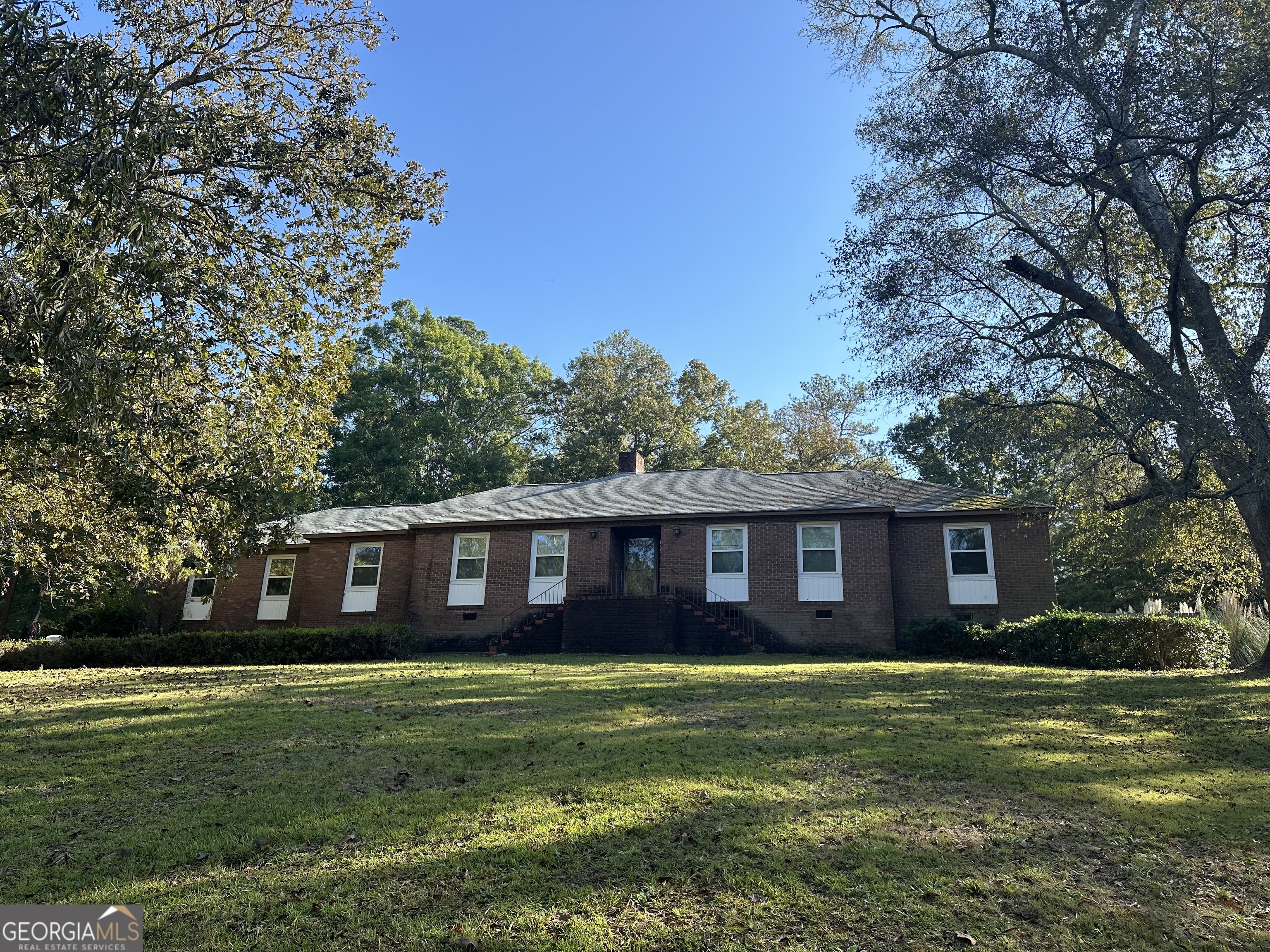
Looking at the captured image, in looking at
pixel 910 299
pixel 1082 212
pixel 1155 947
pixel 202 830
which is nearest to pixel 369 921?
pixel 202 830

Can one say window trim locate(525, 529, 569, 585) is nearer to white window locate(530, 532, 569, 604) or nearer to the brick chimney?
white window locate(530, 532, 569, 604)

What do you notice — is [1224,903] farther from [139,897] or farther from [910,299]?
[910,299]

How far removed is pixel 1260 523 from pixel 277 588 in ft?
83.8

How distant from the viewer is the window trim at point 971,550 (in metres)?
19.9

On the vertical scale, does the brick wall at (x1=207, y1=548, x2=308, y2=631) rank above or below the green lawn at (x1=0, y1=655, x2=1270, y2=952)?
above

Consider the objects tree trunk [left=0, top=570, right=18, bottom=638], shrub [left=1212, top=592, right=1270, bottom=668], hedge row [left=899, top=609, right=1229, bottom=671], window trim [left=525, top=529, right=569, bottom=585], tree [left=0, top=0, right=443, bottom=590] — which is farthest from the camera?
tree trunk [left=0, top=570, right=18, bottom=638]

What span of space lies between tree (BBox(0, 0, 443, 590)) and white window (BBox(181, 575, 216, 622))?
37.9 ft

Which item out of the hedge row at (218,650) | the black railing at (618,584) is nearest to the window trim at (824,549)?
the black railing at (618,584)

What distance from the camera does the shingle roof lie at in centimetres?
2077

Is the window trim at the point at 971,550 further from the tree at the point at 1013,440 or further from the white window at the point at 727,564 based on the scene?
the tree at the point at 1013,440

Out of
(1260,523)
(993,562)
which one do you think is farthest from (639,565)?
(1260,523)

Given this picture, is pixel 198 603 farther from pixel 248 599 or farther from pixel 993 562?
pixel 993 562

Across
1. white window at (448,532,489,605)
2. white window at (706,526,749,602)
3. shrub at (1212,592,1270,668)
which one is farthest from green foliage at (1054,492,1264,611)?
white window at (448,532,489,605)

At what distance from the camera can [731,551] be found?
69.5 ft
